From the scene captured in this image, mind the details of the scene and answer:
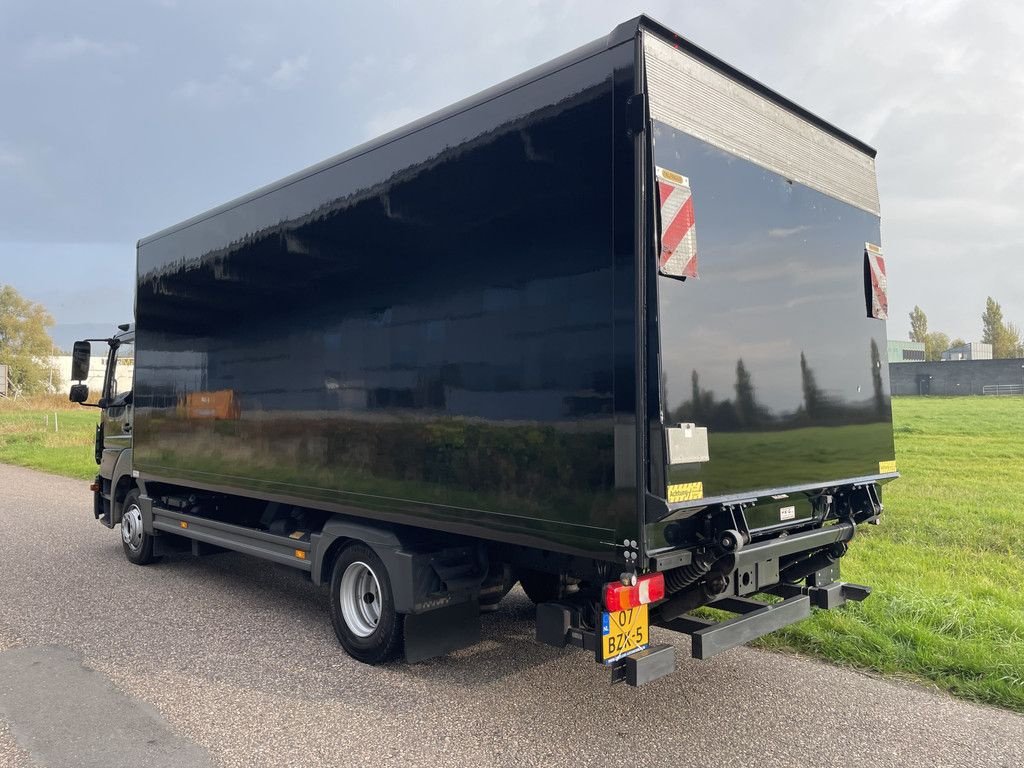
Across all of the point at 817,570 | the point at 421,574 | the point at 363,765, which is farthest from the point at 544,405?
the point at 817,570

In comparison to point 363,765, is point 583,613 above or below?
above

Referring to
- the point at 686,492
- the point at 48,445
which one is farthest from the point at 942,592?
the point at 48,445

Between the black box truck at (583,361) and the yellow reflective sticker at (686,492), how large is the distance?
0.01 m

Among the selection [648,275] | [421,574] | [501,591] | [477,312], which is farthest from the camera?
[501,591]

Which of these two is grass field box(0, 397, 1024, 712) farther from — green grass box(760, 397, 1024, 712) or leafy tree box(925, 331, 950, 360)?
leafy tree box(925, 331, 950, 360)

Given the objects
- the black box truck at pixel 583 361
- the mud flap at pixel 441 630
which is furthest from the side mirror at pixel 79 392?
the mud flap at pixel 441 630

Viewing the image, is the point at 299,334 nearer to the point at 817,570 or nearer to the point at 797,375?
the point at 797,375

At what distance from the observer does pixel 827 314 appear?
4340 mm

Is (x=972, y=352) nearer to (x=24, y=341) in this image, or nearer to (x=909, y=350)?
(x=909, y=350)

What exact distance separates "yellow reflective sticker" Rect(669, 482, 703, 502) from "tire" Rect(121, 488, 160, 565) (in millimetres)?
5983

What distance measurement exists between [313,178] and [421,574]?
2.80 m

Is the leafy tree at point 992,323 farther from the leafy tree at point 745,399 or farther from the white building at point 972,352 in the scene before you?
the leafy tree at point 745,399

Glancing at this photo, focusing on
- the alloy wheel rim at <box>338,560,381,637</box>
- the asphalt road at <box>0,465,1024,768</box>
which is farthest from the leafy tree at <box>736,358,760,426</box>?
the alloy wheel rim at <box>338,560,381,637</box>

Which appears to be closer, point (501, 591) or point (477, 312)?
point (477, 312)
